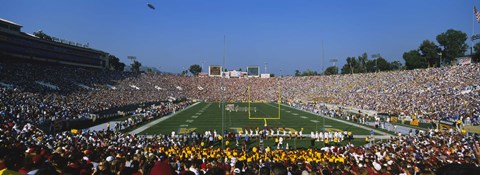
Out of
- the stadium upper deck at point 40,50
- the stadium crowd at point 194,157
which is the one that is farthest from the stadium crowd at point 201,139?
the stadium upper deck at point 40,50

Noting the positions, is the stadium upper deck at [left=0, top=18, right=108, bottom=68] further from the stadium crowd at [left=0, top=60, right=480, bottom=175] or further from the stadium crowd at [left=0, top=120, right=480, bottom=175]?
the stadium crowd at [left=0, top=120, right=480, bottom=175]

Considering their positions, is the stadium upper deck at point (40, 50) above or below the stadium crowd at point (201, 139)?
above

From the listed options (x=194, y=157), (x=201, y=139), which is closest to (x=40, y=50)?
(x=201, y=139)

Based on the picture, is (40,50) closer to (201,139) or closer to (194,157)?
(201,139)

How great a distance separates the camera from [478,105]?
103ft

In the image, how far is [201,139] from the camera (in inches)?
874

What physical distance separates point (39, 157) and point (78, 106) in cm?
3179

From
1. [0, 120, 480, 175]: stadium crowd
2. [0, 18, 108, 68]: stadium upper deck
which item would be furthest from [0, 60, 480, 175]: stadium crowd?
[0, 18, 108, 68]: stadium upper deck

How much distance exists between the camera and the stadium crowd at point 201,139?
5.77 metres

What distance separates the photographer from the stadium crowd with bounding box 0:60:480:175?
18.9 ft

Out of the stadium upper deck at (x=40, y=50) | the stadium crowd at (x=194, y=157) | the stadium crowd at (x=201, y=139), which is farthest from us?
the stadium upper deck at (x=40, y=50)

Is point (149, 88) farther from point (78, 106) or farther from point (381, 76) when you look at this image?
point (381, 76)

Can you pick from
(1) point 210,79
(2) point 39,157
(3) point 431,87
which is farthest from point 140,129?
(1) point 210,79

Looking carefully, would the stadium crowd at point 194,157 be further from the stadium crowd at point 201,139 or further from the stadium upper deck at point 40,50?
the stadium upper deck at point 40,50
